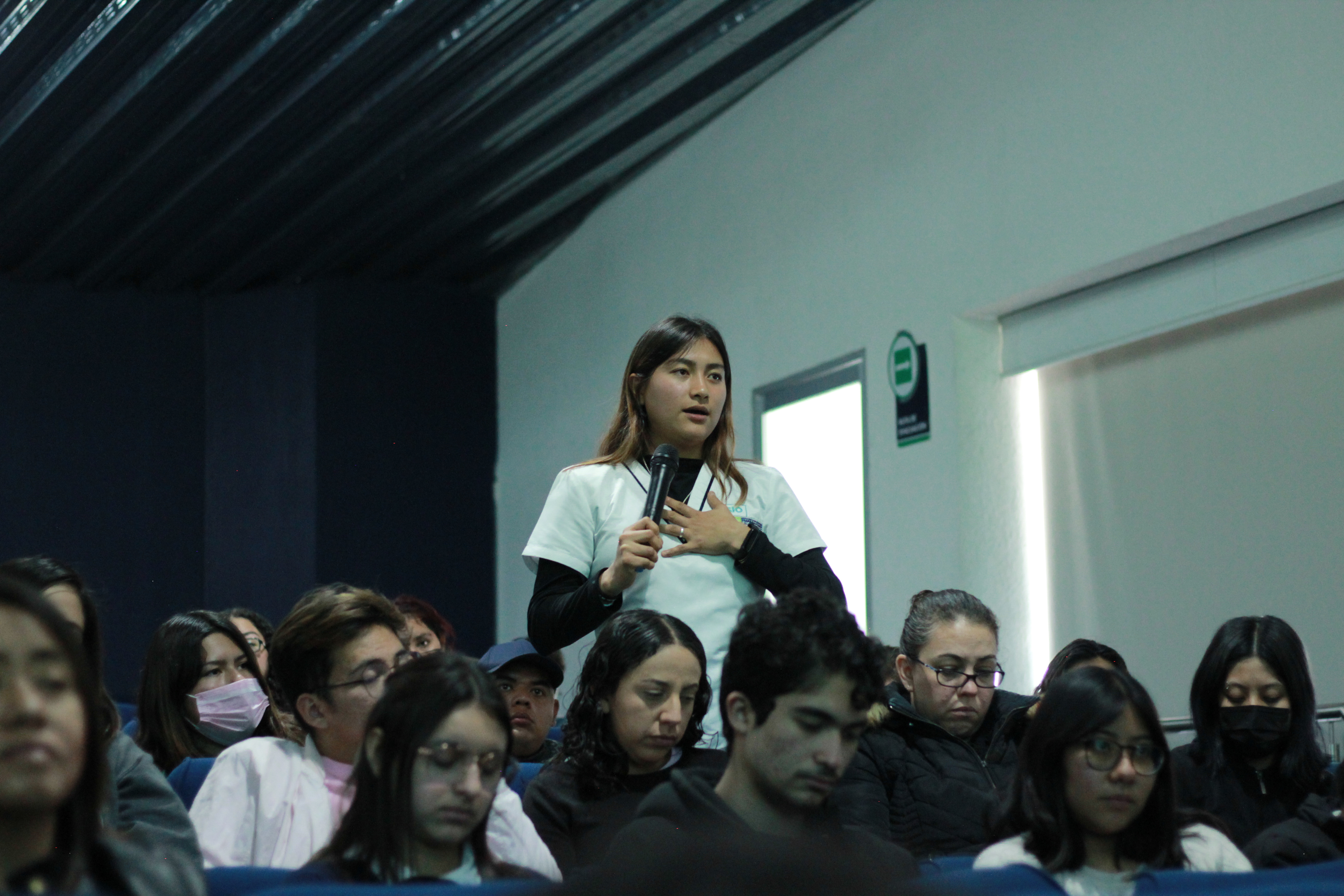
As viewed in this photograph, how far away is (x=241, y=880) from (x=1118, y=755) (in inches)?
49.4

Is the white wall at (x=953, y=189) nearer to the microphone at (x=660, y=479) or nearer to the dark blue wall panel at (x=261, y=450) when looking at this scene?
the dark blue wall panel at (x=261, y=450)

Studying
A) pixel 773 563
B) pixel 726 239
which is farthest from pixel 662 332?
pixel 726 239

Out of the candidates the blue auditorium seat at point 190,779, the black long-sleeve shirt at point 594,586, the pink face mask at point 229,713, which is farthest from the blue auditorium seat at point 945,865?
the pink face mask at point 229,713

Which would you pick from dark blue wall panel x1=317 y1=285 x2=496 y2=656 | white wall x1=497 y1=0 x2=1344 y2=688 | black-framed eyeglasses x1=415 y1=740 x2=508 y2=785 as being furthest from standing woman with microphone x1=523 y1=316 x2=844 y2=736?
dark blue wall panel x1=317 y1=285 x2=496 y2=656

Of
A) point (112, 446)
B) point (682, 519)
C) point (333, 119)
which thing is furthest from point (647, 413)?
point (112, 446)

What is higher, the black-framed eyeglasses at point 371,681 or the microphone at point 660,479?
the microphone at point 660,479

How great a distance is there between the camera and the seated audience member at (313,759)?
7.34 ft

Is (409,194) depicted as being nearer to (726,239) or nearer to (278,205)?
(278,205)

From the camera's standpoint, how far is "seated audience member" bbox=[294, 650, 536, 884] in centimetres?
179

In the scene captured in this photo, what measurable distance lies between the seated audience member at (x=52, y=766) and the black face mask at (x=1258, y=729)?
237 centimetres

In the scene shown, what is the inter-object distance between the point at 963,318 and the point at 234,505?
15.0 ft

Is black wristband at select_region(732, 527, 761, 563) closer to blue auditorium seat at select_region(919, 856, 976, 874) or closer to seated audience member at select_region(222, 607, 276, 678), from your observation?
blue auditorium seat at select_region(919, 856, 976, 874)

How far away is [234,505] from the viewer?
8.11 metres

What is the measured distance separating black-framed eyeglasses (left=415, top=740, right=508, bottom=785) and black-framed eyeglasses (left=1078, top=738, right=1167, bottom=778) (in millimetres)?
910
